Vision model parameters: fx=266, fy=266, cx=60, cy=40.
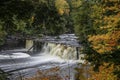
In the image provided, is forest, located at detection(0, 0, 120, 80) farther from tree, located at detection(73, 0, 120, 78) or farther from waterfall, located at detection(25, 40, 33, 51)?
waterfall, located at detection(25, 40, 33, 51)

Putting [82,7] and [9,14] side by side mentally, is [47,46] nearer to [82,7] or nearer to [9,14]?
[82,7]

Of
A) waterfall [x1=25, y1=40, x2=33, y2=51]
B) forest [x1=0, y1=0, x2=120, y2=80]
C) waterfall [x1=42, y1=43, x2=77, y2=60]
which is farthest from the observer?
waterfall [x1=25, y1=40, x2=33, y2=51]

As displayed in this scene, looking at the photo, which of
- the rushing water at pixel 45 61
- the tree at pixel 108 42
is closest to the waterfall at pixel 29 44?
the rushing water at pixel 45 61

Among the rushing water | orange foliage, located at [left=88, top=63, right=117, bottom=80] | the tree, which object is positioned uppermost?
the tree

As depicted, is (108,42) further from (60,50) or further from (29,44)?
(29,44)

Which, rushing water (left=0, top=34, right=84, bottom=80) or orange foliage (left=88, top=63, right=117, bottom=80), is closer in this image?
orange foliage (left=88, top=63, right=117, bottom=80)

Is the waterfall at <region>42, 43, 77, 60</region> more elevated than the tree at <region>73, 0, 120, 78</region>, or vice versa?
the tree at <region>73, 0, 120, 78</region>

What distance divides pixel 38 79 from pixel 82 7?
25.3 metres

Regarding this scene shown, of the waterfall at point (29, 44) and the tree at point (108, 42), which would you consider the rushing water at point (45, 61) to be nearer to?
the waterfall at point (29, 44)

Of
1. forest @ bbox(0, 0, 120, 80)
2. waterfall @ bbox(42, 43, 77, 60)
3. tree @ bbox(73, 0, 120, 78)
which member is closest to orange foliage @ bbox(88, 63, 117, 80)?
forest @ bbox(0, 0, 120, 80)

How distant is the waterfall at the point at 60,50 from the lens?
3691cm

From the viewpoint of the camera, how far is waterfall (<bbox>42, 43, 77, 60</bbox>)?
36906 millimetres

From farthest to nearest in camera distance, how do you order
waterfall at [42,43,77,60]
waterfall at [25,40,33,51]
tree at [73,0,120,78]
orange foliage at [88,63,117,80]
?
1. waterfall at [25,40,33,51]
2. waterfall at [42,43,77,60]
3. orange foliage at [88,63,117,80]
4. tree at [73,0,120,78]

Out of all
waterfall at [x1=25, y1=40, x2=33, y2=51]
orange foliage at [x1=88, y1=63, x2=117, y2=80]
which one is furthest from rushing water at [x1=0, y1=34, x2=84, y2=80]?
orange foliage at [x1=88, y1=63, x2=117, y2=80]
